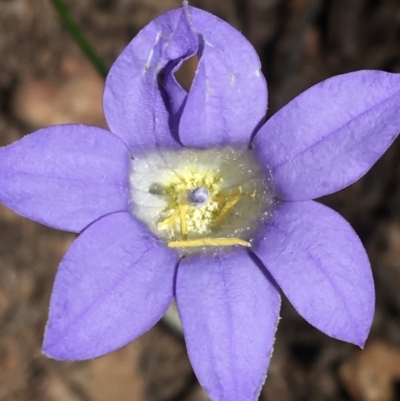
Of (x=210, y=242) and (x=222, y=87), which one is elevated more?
(x=222, y=87)

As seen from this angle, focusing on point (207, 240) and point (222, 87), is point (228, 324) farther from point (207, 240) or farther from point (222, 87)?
point (222, 87)

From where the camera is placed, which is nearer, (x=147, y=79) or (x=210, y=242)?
(x=147, y=79)

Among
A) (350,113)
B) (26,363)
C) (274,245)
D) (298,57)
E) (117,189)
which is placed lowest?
(26,363)

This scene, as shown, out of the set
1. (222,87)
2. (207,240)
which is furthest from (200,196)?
(222,87)

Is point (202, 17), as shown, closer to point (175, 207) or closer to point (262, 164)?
point (262, 164)

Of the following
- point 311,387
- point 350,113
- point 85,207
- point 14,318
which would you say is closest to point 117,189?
point 85,207

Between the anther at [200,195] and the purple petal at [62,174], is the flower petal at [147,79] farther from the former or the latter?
the anther at [200,195]

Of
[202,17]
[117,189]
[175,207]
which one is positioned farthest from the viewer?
[175,207]
